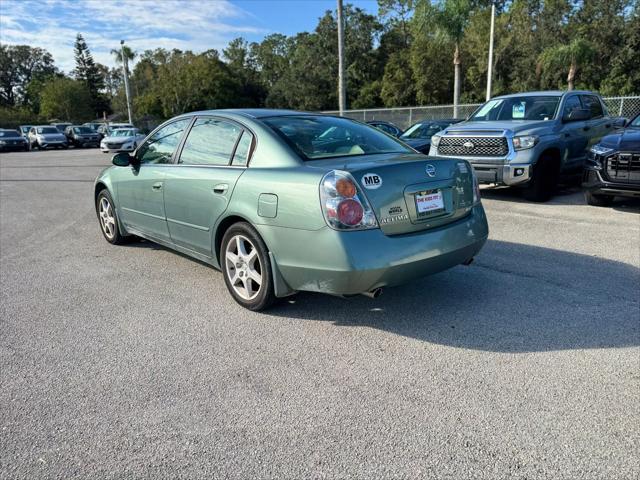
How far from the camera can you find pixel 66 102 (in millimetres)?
65938

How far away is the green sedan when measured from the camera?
134 inches

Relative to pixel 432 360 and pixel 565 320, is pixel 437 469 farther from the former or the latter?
pixel 565 320

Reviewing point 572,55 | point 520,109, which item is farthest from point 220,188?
point 572,55

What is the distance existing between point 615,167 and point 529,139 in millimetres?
1450

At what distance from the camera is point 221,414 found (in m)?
2.74

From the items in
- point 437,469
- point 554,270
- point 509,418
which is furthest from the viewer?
point 554,270

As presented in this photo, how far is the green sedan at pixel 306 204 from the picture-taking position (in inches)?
134

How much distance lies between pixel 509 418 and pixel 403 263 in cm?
122

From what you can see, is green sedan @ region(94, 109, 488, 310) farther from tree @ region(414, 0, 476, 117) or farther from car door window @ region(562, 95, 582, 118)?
tree @ region(414, 0, 476, 117)

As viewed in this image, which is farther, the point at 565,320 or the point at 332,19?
the point at 332,19

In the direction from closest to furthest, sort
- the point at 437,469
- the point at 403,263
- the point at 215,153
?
1. the point at 437,469
2. the point at 403,263
3. the point at 215,153

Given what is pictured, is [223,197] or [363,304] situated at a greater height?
[223,197]

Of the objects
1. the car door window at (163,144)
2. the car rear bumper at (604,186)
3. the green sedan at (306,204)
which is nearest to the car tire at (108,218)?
the car door window at (163,144)

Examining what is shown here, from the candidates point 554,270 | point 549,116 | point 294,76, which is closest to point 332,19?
point 294,76
